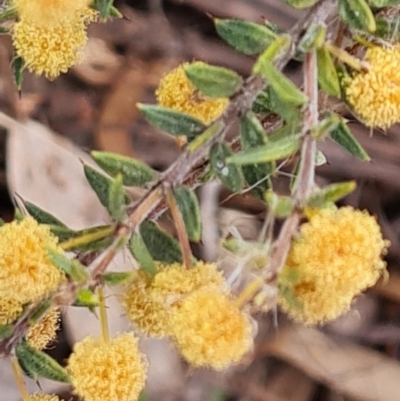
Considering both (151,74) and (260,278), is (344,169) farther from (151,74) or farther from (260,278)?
(260,278)

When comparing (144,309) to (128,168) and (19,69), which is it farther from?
(19,69)

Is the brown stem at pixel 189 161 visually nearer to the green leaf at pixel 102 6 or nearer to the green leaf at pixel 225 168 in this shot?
the green leaf at pixel 225 168

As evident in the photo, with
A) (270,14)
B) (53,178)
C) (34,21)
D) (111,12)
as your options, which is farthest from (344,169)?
(34,21)

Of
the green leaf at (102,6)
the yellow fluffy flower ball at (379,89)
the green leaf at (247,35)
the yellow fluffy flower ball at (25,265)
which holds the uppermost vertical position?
the yellow fluffy flower ball at (379,89)

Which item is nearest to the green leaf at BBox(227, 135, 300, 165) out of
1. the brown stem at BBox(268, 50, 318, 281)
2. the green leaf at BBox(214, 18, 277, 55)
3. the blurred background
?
the brown stem at BBox(268, 50, 318, 281)

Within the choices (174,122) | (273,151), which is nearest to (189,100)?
(174,122)

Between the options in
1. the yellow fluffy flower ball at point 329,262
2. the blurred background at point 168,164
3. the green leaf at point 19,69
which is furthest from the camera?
the blurred background at point 168,164

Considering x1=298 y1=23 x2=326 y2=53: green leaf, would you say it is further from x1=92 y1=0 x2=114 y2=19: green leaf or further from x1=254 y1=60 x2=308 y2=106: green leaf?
x1=92 y1=0 x2=114 y2=19: green leaf

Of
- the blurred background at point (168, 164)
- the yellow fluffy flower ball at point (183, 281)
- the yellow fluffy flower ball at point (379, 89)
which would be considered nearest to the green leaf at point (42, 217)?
the yellow fluffy flower ball at point (183, 281)
